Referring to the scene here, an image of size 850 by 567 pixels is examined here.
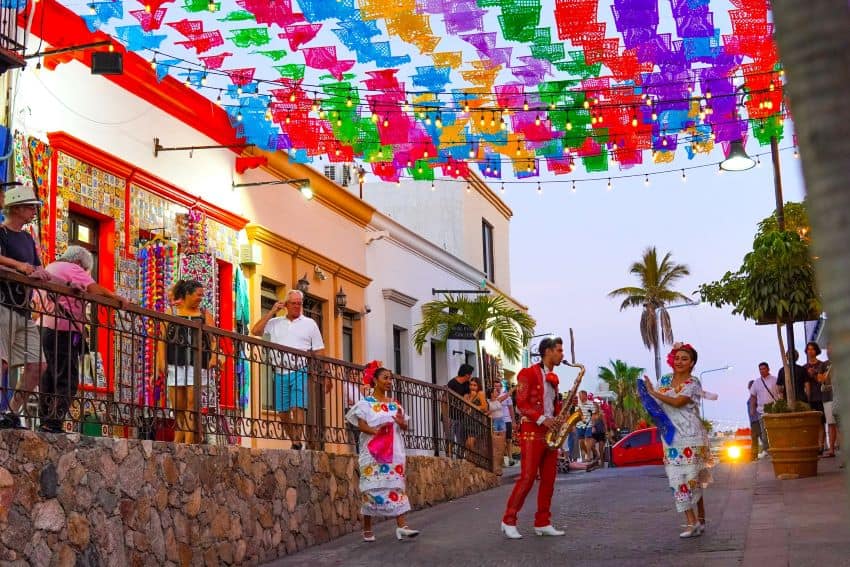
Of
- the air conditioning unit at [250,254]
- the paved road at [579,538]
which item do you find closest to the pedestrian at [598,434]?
the air conditioning unit at [250,254]

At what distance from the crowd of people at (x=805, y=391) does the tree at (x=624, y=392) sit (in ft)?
114

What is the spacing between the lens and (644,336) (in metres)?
58.5

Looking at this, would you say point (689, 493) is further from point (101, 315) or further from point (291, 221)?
point (291, 221)

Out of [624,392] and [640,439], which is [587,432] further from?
[624,392]

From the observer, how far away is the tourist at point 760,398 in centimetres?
1862

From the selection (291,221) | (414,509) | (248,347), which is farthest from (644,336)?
(248,347)

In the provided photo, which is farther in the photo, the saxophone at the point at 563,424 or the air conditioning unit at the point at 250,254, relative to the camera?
the air conditioning unit at the point at 250,254

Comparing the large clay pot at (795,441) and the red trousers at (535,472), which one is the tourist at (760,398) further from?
the red trousers at (535,472)

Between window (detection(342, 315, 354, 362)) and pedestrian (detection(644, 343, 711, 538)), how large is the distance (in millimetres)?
12442

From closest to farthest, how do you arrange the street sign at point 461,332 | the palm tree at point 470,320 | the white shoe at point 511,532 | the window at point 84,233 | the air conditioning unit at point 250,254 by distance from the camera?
the white shoe at point 511,532, the window at point 84,233, the air conditioning unit at point 250,254, the palm tree at point 470,320, the street sign at point 461,332

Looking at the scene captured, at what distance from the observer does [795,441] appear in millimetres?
13297

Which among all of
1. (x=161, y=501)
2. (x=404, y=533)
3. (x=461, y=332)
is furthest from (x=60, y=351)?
(x=461, y=332)

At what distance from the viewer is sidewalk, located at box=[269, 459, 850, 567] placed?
812cm

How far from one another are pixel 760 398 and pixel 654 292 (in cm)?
4024
